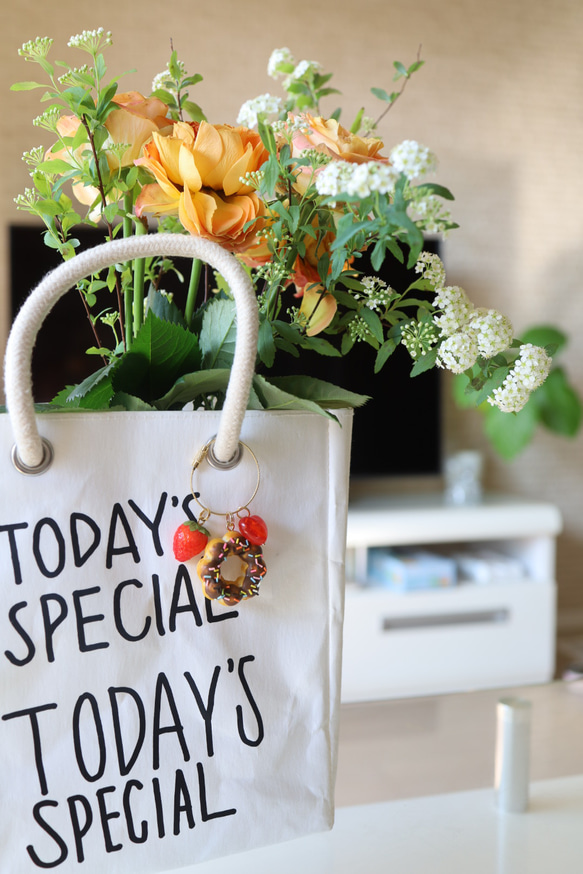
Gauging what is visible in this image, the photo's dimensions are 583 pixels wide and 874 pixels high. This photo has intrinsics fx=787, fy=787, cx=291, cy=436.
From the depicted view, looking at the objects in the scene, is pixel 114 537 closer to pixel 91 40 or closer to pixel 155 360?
pixel 155 360

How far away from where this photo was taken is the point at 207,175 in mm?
454

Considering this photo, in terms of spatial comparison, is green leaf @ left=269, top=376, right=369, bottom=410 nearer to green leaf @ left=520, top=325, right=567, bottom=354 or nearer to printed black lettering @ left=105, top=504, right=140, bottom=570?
printed black lettering @ left=105, top=504, right=140, bottom=570

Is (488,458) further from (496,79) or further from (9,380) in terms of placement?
(9,380)

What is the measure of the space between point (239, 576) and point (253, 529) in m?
0.03

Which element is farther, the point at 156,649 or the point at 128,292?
the point at 128,292

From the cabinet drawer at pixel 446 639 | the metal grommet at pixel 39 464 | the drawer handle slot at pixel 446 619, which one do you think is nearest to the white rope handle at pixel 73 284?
the metal grommet at pixel 39 464

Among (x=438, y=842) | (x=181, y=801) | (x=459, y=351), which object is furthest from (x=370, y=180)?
(x=438, y=842)

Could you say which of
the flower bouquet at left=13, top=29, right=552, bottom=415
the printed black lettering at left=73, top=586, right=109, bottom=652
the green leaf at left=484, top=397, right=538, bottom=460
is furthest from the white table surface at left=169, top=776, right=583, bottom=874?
the green leaf at left=484, top=397, right=538, bottom=460

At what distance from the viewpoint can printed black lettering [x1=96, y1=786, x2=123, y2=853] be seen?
42 cm

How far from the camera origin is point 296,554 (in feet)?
1.48

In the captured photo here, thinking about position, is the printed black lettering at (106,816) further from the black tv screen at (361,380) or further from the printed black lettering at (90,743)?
the black tv screen at (361,380)

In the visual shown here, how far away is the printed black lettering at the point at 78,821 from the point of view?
0.42m

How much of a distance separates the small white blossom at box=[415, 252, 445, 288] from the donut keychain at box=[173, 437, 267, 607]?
16 cm

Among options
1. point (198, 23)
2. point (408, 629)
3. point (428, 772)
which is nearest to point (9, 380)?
point (428, 772)
